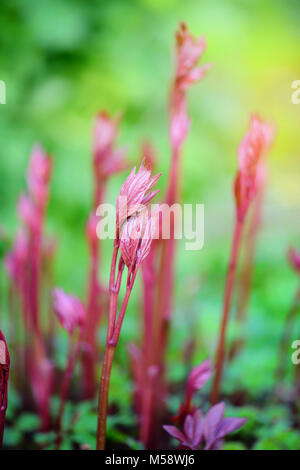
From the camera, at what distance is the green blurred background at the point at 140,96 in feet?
4.75

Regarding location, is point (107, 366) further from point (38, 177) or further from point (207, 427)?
point (38, 177)

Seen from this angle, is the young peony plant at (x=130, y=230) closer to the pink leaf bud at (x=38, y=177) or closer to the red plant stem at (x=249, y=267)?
the pink leaf bud at (x=38, y=177)

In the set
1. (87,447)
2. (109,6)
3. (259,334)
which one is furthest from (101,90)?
(87,447)

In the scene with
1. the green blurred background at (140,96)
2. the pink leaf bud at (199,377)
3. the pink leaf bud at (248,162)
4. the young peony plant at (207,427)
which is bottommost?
the young peony plant at (207,427)

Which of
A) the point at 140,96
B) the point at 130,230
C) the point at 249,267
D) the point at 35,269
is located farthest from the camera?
the point at 140,96

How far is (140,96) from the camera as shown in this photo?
62.4 inches

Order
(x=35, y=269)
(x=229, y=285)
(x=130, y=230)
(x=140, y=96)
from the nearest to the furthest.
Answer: (x=130, y=230)
(x=229, y=285)
(x=35, y=269)
(x=140, y=96)

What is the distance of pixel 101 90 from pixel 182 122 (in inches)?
46.0

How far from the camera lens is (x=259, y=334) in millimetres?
908

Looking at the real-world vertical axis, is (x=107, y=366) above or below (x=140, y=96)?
below

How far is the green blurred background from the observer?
145cm

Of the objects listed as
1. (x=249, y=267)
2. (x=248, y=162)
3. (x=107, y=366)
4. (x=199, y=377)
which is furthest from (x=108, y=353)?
(x=249, y=267)

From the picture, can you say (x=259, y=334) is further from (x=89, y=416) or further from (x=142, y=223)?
(x=142, y=223)

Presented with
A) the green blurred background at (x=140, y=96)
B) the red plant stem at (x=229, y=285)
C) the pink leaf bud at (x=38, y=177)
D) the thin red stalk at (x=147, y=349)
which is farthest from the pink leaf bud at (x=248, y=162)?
the green blurred background at (x=140, y=96)
